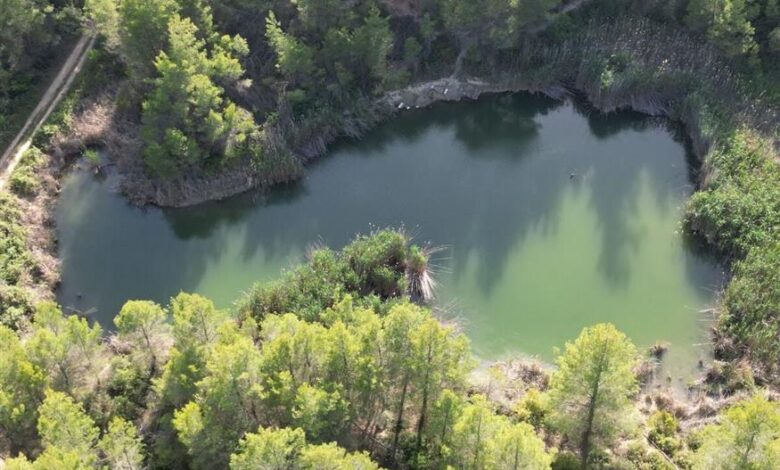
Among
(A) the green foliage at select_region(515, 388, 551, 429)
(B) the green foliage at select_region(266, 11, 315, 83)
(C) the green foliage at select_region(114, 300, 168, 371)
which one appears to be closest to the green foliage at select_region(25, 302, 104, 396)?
(C) the green foliage at select_region(114, 300, 168, 371)

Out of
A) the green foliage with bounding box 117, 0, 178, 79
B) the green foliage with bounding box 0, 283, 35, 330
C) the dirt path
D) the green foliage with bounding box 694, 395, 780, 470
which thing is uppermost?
the green foliage with bounding box 117, 0, 178, 79

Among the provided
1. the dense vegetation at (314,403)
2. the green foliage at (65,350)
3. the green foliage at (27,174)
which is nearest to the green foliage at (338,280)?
the dense vegetation at (314,403)

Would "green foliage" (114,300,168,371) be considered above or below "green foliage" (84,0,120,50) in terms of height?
below

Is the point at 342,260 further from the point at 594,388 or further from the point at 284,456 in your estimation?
the point at 594,388

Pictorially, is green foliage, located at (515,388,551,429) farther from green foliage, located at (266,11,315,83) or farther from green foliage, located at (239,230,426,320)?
green foliage, located at (266,11,315,83)

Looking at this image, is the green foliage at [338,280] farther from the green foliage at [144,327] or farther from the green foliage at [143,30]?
the green foliage at [143,30]

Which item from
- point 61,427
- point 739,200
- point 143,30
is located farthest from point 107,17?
point 739,200

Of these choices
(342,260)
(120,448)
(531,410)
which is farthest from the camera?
(342,260)
